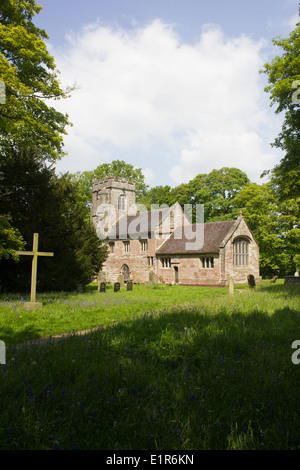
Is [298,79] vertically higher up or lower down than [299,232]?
higher up

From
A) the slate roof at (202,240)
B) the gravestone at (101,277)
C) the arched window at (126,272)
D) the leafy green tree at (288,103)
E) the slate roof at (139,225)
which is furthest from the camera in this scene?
the arched window at (126,272)

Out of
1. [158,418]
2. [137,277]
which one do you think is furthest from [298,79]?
[137,277]

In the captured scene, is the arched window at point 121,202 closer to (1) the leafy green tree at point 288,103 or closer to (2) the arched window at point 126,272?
(2) the arched window at point 126,272

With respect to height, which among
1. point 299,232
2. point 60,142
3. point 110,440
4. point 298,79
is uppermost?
point 298,79

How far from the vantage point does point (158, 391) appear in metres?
3.76

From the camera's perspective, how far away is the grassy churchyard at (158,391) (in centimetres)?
286

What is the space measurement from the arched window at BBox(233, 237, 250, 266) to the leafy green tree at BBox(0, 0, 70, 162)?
59.2ft

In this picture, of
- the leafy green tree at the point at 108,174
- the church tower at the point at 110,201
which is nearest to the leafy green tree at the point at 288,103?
the church tower at the point at 110,201

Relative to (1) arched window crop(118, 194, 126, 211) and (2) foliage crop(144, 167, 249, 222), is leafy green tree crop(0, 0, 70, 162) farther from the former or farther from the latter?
(2) foliage crop(144, 167, 249, 222)

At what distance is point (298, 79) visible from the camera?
15.2 metres

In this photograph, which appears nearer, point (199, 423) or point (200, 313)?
point (199, 423)

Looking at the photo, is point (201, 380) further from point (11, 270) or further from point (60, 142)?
A: point (60, 142)
